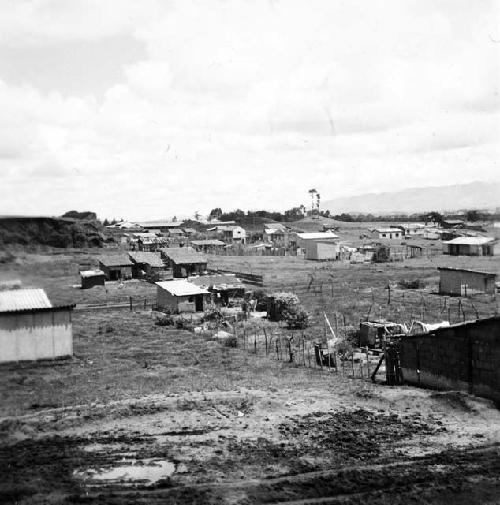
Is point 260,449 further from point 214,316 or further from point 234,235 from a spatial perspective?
point 234,235

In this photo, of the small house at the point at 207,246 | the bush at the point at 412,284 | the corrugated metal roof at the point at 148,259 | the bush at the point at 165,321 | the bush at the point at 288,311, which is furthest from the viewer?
the small house at the point at 207,246

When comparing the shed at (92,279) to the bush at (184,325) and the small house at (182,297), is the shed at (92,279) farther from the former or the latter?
the bush at (184,325)

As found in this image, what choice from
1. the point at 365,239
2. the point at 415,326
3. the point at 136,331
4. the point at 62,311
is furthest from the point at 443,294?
the point at 365,239

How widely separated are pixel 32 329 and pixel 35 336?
0.30 metres

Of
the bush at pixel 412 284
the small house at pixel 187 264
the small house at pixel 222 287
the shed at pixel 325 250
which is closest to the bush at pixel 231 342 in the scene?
the small house at pixel 222 287

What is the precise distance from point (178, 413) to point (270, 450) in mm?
3716

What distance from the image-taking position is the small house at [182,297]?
35.1 m

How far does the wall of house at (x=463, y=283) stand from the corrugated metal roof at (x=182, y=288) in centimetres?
1637

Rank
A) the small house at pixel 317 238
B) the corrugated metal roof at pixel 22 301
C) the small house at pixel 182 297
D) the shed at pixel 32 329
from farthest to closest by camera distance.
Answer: the small house at pixel 317 238
the small house at pixel 182 297
the corrugated metal roof at pixel 22 301
the shed at pixel 32 329

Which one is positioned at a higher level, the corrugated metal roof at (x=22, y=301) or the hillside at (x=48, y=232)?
the hillside at (x=48, y=232)

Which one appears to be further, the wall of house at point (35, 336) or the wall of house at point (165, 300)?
the wall of house at point (165, 300)

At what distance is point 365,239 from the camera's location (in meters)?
92.7

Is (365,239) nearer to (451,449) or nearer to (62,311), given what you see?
(62,311)

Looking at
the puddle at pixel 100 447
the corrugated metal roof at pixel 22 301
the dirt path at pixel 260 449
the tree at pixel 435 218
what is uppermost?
the tree at pixel 435 218
